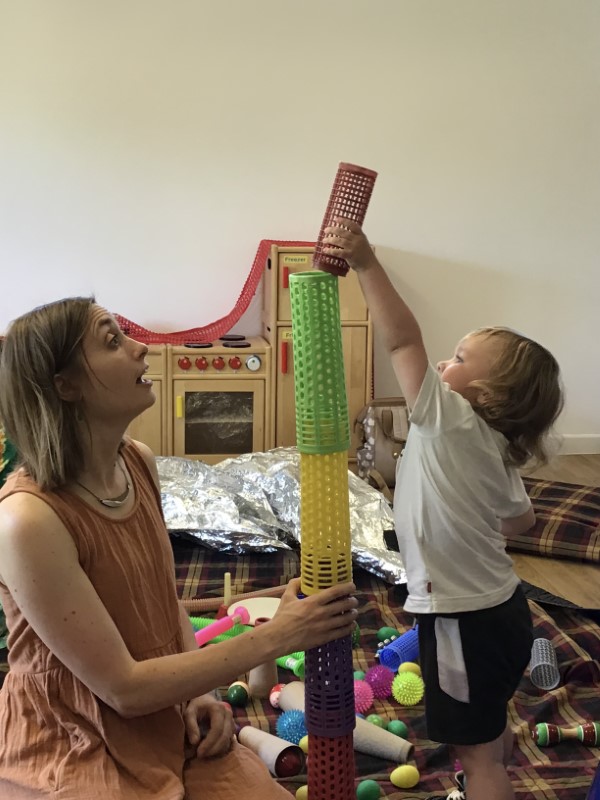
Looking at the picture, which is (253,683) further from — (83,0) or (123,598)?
(83,0)

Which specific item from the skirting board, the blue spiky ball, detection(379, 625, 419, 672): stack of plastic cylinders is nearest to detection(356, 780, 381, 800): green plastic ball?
the blue spiky ball

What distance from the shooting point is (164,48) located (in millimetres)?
3840

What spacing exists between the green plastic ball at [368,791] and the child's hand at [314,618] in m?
0.54

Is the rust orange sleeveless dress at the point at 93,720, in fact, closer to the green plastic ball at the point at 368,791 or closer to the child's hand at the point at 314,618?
the child's hand at the point at 314,618

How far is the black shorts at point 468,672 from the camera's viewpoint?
1403 mm

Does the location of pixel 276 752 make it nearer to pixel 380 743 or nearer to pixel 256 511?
pixel 380 743

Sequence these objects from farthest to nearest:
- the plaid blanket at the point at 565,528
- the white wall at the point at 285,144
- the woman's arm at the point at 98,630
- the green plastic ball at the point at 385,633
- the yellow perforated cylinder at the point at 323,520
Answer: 1. the white wall at the point at 285,144
2. the plaid blanket at the point at 565,528
3. the green plastic ball at the point at 385,633
4. the yellow perforated cylinder at the point at 323,520
5. the woman's arm at the point at 98,630

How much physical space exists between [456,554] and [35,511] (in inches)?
27.6

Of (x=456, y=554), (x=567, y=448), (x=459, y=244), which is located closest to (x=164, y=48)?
(x=459, y=244)

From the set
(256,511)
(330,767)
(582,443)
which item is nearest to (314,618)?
(330,767)

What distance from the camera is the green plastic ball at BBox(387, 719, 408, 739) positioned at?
1.78 meters

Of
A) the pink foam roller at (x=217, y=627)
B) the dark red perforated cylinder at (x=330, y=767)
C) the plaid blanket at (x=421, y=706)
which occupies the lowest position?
the plaid blanket at (x=421, y=706)

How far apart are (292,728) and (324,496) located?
78 cm

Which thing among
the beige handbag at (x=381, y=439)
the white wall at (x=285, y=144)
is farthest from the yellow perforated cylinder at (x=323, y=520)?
the white wall at (x=285, y=144)
